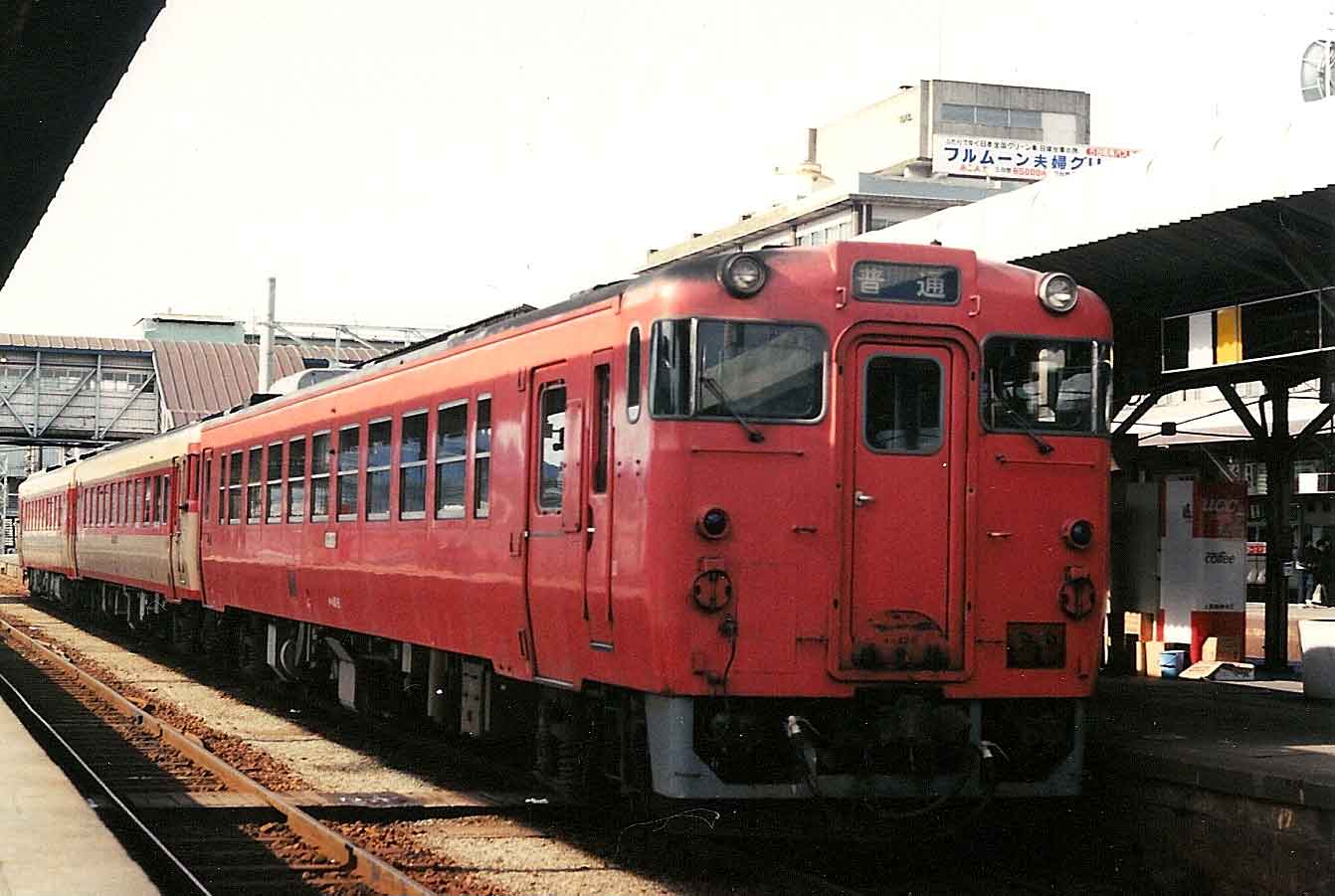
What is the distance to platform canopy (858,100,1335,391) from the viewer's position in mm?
10344

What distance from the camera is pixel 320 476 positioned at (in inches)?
575

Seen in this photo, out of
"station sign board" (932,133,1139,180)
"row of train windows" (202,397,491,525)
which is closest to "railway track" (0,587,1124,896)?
"row of train windows" (202,397,491,525)

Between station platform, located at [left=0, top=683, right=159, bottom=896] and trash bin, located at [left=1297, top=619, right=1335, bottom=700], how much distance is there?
817 cm

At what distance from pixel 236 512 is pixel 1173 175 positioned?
1011cm

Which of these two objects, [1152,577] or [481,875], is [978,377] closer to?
[481,875]

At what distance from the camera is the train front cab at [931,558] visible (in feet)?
27.8

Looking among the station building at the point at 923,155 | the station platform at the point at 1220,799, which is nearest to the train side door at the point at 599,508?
the station platform at the point at 1220,799

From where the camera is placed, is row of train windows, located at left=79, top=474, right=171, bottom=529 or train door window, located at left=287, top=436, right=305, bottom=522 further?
row of train windows, located at left=79, top=474, right=171, bottom=529

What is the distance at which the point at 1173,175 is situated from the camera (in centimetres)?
1105

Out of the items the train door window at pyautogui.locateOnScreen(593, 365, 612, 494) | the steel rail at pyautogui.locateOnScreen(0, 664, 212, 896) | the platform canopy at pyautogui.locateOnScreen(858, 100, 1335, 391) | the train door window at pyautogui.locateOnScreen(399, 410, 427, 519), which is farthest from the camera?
the train door window at pyautogui.locateOnScreen(399, 410, 427, 519)

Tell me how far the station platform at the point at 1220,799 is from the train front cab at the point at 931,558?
0.68m

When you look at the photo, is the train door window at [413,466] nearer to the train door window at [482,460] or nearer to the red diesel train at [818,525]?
the train door window at [482,460]

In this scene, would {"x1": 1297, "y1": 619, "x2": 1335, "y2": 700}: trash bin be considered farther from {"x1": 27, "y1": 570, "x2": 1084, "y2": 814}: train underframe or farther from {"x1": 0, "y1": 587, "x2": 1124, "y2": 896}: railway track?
{"x1": 27, "y1": 570, "x2": 1084, "y2": 814}: train underframe

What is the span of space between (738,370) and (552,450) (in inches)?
61.3
